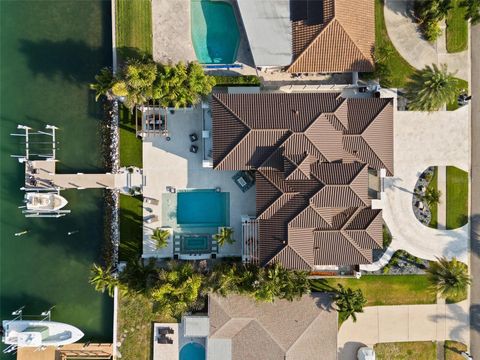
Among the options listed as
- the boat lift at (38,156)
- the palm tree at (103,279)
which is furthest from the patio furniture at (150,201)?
the boat lift at (38,156)

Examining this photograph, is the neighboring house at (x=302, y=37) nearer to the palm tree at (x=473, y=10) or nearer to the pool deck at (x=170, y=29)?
the pool deck at (x=170, y=29)

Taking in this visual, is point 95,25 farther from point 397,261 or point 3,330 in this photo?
point 397,261

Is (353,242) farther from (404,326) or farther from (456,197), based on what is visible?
(456,197)

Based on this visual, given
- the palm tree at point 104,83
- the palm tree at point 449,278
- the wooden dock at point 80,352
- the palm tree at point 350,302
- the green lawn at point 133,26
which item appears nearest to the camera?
the palm tree at point 449,278

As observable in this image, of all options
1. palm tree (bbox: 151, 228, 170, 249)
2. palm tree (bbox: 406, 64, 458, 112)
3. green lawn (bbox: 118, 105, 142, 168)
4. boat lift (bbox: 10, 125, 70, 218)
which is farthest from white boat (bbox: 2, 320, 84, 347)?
palm tree (bbox: 406, 64, 458, 112)

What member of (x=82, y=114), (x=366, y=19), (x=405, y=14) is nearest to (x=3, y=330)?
(x=82, y=114)

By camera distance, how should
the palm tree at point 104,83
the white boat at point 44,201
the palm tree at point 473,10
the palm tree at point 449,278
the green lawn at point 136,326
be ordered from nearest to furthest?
1. the palm tree at point 449,278
2. the palm tree at point 104,83
3. the white boat at point 44,201
4. the palm tree at point 473,10
5. the green lawn at point 136,326

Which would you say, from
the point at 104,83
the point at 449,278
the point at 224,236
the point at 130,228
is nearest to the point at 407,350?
the point at 449,278
